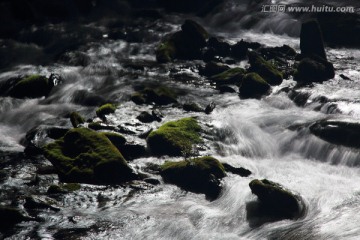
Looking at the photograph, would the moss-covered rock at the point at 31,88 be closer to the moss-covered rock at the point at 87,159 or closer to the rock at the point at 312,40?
the moss-covered rock at the point at 87,159

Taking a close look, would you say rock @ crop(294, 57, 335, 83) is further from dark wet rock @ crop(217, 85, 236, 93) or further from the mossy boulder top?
the mossy boulder top

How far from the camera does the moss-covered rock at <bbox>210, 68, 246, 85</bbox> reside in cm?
2606

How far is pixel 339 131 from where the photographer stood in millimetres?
18812

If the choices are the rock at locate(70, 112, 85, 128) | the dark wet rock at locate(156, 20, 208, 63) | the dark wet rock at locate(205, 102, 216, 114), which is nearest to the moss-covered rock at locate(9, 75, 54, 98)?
the rock at locate(70, 112, 85, 128)

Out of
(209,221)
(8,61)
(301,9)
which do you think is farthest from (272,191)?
(301,9)

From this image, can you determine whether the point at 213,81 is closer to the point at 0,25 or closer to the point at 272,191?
the point at 272,191

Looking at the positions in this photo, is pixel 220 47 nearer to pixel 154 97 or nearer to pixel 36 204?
pixel 154 97

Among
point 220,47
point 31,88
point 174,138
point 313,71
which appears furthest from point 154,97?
point 220,47

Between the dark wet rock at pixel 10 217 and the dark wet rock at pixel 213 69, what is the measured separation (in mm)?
16112

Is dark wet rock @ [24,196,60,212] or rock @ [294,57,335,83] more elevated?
rock @ [294,57,335,83]

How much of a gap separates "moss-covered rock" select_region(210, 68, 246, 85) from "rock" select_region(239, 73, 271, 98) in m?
1.34

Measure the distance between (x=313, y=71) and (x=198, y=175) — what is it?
38.4ft

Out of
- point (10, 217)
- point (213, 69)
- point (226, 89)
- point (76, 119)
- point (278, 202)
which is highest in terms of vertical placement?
point (213, 69)


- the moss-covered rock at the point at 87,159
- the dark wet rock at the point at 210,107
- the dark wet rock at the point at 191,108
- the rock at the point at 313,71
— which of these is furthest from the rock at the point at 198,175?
the rock at the point at 313,71
